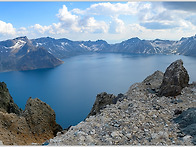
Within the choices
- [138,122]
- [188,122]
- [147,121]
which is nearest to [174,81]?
[188,122]

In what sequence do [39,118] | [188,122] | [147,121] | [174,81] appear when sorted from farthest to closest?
[39,118] < [174,81] < [147,121] < [188,122]

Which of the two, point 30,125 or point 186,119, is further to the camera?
point 30,125

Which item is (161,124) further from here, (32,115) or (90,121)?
(32,115)

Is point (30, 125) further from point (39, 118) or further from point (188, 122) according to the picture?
point (188, 122)

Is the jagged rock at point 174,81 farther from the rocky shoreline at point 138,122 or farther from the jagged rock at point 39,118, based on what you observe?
the jagged rock at point 39,118

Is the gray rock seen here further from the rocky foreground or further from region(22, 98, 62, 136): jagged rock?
region(22, 98, 62, 136): jagged rock

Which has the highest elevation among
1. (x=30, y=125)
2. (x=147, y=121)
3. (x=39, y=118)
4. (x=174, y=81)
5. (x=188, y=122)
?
(x=174, y=81)

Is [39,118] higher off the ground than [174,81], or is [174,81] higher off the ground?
[174,81]
